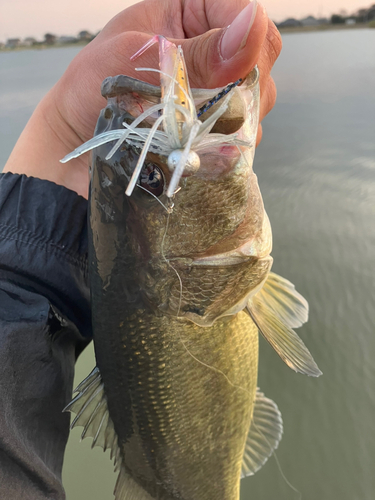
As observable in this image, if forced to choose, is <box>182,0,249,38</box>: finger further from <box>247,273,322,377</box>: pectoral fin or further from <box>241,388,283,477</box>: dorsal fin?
<box>241,388,283,477</box>: dorsal fin

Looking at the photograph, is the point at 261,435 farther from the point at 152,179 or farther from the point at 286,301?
the point at 152,179

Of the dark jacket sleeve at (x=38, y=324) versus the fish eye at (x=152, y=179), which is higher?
the fish eye at (x=152, y=179)

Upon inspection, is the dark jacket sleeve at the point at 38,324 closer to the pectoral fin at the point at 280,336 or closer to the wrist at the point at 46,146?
the wrist at the point at 46,146

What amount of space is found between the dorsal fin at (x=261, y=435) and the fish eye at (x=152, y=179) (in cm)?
129

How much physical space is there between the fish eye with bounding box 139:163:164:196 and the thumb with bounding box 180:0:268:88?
42cm

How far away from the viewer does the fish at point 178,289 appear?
86 centimetres

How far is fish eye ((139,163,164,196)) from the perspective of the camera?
3.09ft

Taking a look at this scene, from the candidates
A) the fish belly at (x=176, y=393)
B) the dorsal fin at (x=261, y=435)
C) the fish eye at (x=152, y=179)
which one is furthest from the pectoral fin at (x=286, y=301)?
the fish eye at (x=152, y=179)

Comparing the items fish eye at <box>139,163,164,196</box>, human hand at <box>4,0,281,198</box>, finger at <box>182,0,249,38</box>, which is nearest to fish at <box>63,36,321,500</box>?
fish eye at <box>139,163,164,196</box>

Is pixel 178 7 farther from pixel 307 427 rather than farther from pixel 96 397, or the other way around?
pixel 307 427

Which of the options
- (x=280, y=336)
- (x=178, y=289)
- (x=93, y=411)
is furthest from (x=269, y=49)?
(x=93, y=411)

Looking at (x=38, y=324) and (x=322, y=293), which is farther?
(x=322, y=293)

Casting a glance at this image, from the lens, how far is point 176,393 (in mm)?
1331

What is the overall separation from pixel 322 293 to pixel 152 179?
2.59 m
